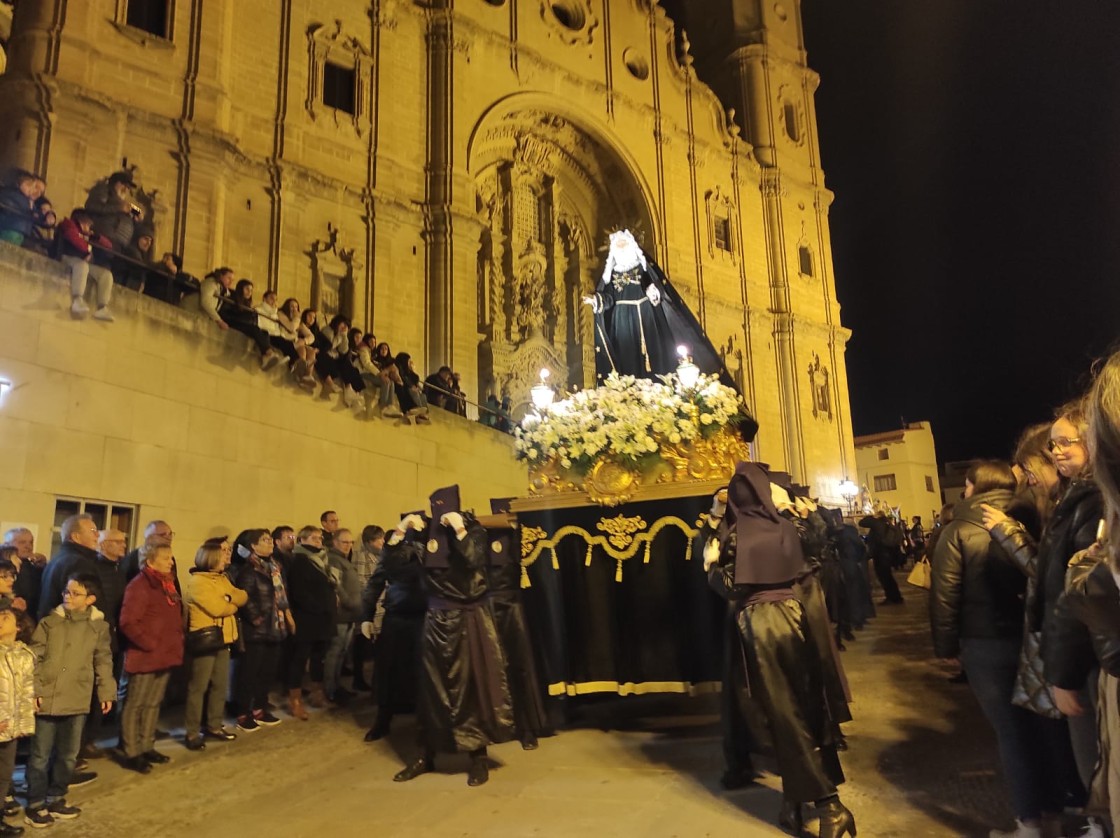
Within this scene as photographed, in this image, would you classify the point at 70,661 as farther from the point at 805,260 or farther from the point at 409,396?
the point at 805,260

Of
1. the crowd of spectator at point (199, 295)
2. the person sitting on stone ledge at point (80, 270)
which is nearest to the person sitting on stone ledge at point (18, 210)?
the crowd of spectator at point (199, 295)

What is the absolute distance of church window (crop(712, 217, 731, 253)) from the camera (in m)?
29.1

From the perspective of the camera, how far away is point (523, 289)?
23.8 m

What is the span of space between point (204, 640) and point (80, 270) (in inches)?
167

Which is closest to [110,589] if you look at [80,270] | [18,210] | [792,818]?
[80,270]

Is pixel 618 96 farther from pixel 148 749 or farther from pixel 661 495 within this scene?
pixel 148 749

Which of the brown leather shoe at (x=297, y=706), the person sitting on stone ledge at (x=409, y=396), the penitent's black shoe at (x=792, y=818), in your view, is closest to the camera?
the penitent's black shoe at (x=792, y=818)

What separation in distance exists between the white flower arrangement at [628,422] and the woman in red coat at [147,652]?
313 centimetres

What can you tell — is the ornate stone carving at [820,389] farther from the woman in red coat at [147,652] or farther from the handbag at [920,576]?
the woman in red coat at [147,652]

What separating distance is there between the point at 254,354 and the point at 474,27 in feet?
48.6

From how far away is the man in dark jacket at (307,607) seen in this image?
25.3ft

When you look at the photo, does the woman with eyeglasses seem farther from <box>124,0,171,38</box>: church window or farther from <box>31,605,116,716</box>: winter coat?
<box>124,0,171,38</box>: church window

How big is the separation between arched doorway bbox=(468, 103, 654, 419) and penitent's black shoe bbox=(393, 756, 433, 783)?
16031 mm

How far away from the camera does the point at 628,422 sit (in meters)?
6.30
